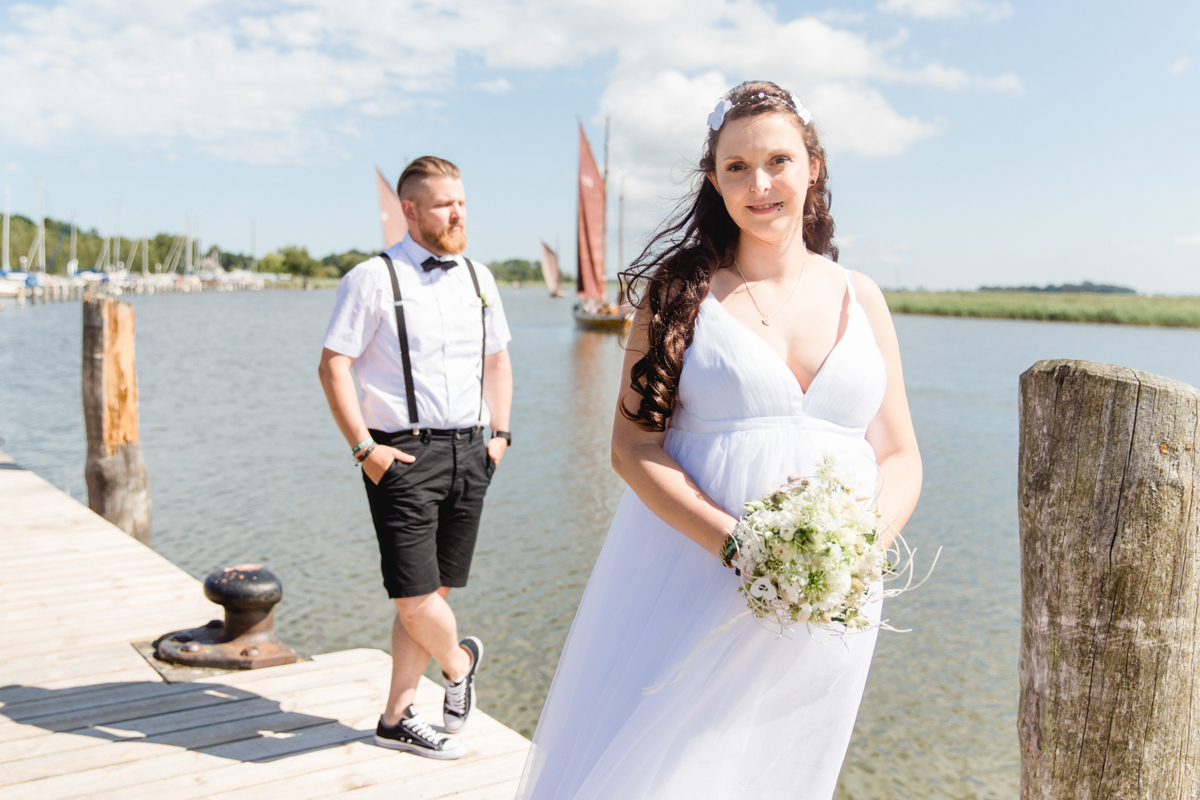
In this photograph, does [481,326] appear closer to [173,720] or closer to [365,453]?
[365,453]

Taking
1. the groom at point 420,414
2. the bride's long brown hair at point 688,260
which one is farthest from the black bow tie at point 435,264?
the bride's long brown hair at point 688,260

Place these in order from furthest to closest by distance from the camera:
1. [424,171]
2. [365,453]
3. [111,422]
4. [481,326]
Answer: [111,422]
[481,326]
[424,171]
[365,453]

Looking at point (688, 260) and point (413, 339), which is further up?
point (688, 260)

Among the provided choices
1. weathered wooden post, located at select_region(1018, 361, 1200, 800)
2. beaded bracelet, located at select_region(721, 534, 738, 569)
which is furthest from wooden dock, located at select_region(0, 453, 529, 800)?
weathered wooden post, located at select_region(1018, 361, 1200, 800)

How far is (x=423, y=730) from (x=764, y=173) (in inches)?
85.9

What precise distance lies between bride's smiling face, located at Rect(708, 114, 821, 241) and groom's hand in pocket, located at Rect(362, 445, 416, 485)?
1443 mm

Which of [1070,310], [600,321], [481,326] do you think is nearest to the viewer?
[481,326]

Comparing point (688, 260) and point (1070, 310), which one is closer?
point (688, 260)

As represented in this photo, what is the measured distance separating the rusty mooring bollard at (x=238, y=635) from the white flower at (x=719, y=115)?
9.22 ft

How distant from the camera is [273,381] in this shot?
20.4 meters

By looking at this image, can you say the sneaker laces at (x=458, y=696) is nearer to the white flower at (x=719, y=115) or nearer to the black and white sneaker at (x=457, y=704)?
the black and white sneaker at (x=457, y=704)

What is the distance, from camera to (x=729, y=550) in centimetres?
156

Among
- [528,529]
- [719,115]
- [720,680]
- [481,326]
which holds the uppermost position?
[719,115]

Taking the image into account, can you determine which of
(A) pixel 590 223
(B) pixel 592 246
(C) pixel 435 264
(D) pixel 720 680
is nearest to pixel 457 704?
(C) pixel 435 264
